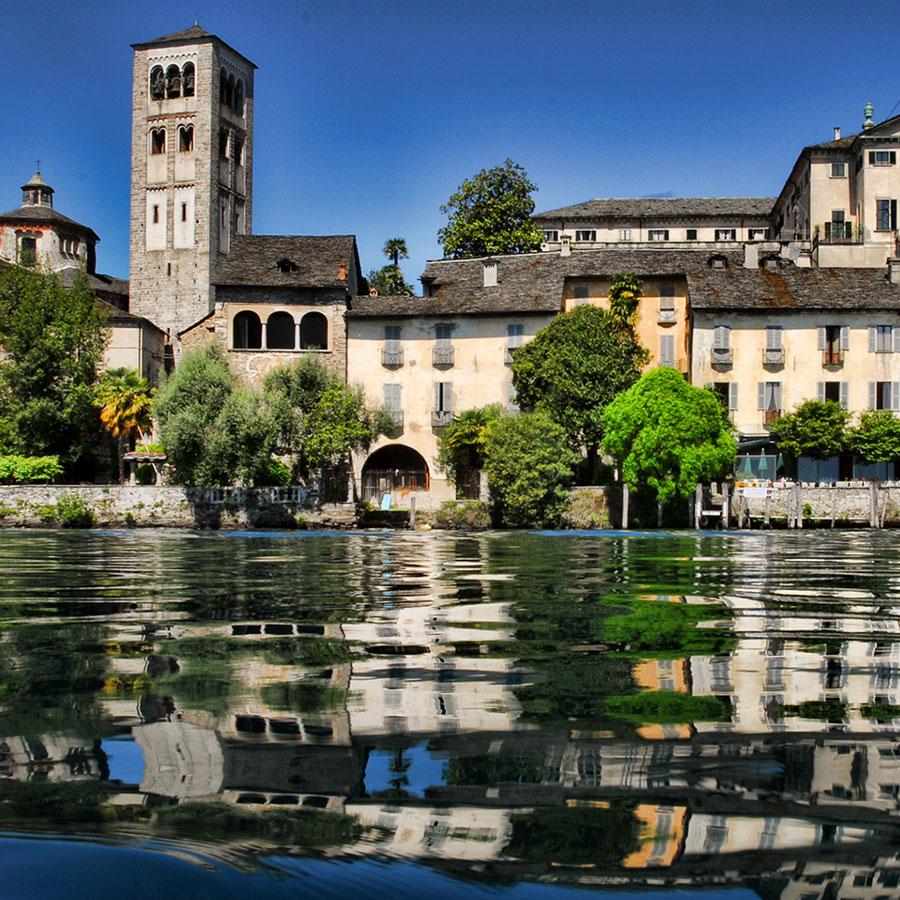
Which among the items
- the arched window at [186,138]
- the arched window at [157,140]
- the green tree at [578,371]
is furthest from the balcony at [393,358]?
the arched window at [157,140]

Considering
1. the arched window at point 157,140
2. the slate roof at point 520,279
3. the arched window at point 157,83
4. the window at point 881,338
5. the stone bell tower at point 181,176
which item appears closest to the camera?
the window at point 881,338

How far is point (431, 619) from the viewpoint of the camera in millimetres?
8664

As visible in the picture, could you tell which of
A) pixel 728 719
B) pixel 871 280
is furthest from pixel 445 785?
pixel 871 280

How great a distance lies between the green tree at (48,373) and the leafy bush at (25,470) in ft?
6.46

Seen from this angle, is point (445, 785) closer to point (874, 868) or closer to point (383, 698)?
point (874, 868)

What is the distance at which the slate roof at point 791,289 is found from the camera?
48688 mm

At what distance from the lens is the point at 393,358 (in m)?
52.2

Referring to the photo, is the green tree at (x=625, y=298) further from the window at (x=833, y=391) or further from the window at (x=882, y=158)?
the window at (x=882, y=158)

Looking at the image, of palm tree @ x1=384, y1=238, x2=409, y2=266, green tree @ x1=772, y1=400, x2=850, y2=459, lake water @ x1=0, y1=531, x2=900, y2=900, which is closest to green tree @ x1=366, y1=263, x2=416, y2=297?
palm tree @ x1=384, y1=238, x2=409, y2=266

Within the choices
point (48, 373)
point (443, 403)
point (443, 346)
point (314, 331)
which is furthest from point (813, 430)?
point (48, 373)

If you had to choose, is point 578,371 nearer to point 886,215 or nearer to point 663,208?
point 886,215

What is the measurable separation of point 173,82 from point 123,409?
2863 centimetres

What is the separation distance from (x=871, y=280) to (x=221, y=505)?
3100 cm

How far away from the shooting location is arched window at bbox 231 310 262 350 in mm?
54844
